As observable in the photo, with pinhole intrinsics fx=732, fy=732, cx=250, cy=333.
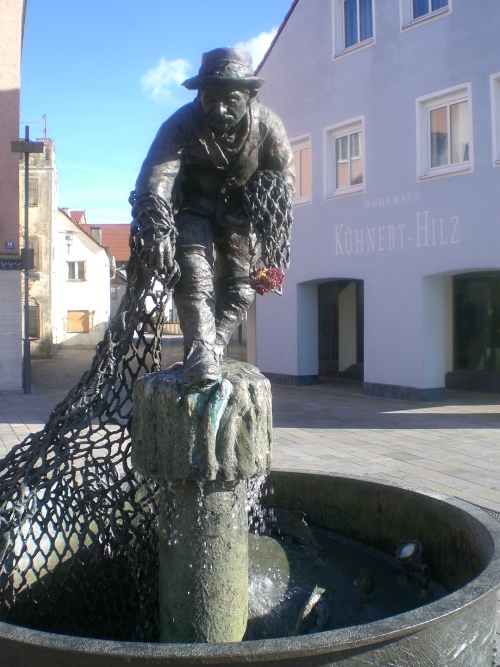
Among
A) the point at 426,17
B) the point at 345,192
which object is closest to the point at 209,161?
the point at 426,17

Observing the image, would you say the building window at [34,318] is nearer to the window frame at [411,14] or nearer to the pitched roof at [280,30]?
the pitched roof at [280,30]

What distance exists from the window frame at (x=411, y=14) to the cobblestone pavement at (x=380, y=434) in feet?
21.8

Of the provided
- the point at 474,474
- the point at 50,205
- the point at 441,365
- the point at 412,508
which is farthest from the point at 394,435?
the point at 50,205

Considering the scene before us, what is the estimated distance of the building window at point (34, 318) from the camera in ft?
95.7

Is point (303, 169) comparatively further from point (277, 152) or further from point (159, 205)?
point (159, 205)

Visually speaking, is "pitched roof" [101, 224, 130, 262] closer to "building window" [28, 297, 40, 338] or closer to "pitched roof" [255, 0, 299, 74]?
"building window" [28, 297, 40, 338]

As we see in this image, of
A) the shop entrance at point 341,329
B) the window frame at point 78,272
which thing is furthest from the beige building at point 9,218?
the window frame at point 78,272

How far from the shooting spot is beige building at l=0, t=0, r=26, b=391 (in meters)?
15.8

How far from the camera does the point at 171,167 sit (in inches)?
116

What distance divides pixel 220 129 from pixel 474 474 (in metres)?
4.94

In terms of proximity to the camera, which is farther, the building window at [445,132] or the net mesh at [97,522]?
the building window at [445,132]

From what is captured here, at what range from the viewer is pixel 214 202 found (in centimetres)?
322

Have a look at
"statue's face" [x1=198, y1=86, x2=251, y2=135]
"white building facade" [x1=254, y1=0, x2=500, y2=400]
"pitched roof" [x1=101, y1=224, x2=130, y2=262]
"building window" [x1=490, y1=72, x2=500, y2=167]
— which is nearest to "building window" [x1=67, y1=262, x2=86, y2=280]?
"pitched roof" [x1=101, y1=224, x2=130, y2=262]

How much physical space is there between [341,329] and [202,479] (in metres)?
15.2
